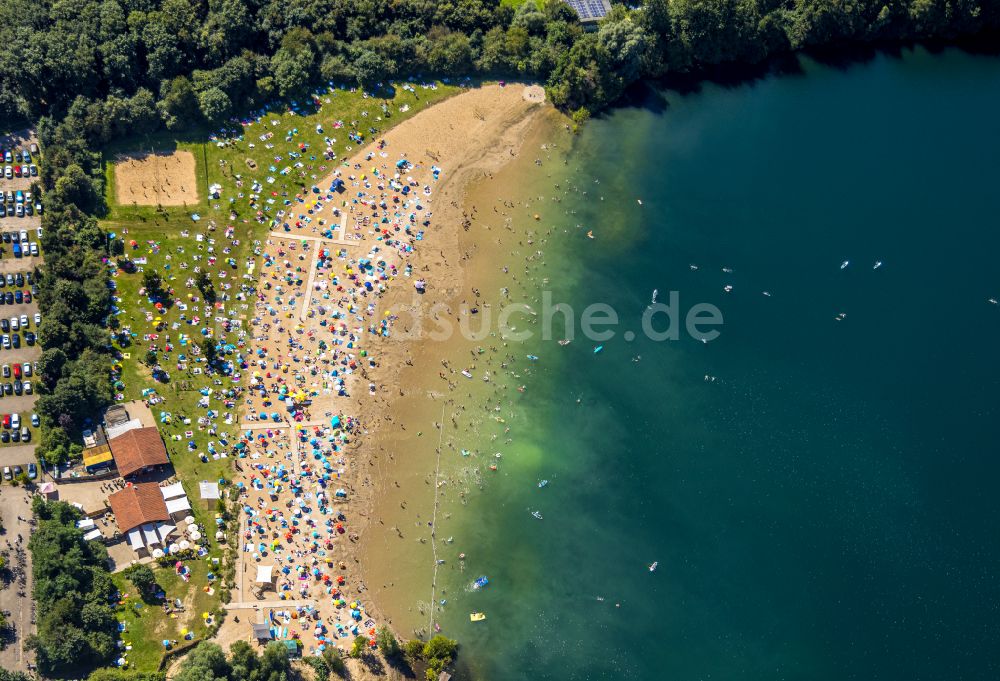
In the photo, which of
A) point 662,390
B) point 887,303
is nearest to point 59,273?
point 662,390

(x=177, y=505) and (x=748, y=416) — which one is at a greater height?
(x=748, y=416)

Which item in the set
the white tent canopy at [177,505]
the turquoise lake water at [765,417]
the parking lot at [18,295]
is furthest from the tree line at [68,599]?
the turquoise lake water at [765,417]

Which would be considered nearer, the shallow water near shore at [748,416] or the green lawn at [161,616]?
the green lawn at [161,616]

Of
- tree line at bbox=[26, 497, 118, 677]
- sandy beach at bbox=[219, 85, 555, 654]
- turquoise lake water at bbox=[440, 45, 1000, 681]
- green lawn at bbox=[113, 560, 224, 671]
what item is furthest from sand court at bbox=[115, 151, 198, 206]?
turquoise lake water at bbox=[440, 45, 1000, 681]

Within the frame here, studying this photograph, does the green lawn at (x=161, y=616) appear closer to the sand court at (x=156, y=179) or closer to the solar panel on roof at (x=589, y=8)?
the sand court at (x=156, y=179)

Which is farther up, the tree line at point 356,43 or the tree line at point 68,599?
the tree line at point 356,43

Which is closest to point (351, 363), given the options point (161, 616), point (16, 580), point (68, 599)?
point (161, 616)

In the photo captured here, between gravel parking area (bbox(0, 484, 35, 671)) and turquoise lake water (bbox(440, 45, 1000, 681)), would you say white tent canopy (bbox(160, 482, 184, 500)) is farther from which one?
turquoise lake water (bbox(440, 45, 1000, 681))

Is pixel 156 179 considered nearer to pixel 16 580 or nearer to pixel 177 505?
pixel 177 505
